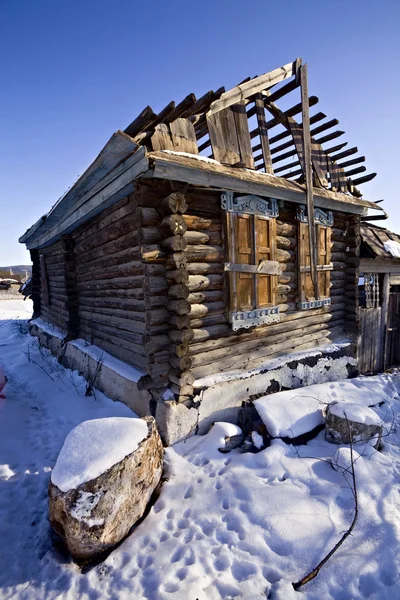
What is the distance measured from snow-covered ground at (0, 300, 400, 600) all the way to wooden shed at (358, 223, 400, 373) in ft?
12.4

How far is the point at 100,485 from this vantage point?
255cm

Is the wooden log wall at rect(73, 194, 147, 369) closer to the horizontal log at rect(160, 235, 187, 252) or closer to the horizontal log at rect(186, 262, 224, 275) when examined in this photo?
the horizontal log at rect(160, 235, 187, 252)

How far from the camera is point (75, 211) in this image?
5793 millimetres

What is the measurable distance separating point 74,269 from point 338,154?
662cm

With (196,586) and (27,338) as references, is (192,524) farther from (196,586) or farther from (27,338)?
(27,338)

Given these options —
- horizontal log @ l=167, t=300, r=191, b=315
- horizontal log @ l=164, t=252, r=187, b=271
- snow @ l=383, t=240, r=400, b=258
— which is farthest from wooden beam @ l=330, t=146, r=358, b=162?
horizontal log @ l=167, t=300, r=191, b=315

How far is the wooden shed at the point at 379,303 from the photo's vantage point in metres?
7.12

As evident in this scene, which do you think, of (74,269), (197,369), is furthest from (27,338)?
(197,369)

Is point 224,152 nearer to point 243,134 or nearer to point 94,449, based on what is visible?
point 243,134

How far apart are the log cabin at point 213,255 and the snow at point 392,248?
39.0 inches

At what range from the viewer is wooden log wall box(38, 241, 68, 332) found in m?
8.33

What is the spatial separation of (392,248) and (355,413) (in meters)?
5.17

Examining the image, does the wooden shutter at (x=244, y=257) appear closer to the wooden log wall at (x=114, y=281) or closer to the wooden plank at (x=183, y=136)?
the wooden plank at (x=183, y=136)

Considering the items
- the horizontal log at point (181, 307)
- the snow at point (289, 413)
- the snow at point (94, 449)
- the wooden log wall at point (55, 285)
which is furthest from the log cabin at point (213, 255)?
the wooden log wall at point (55, 285)
